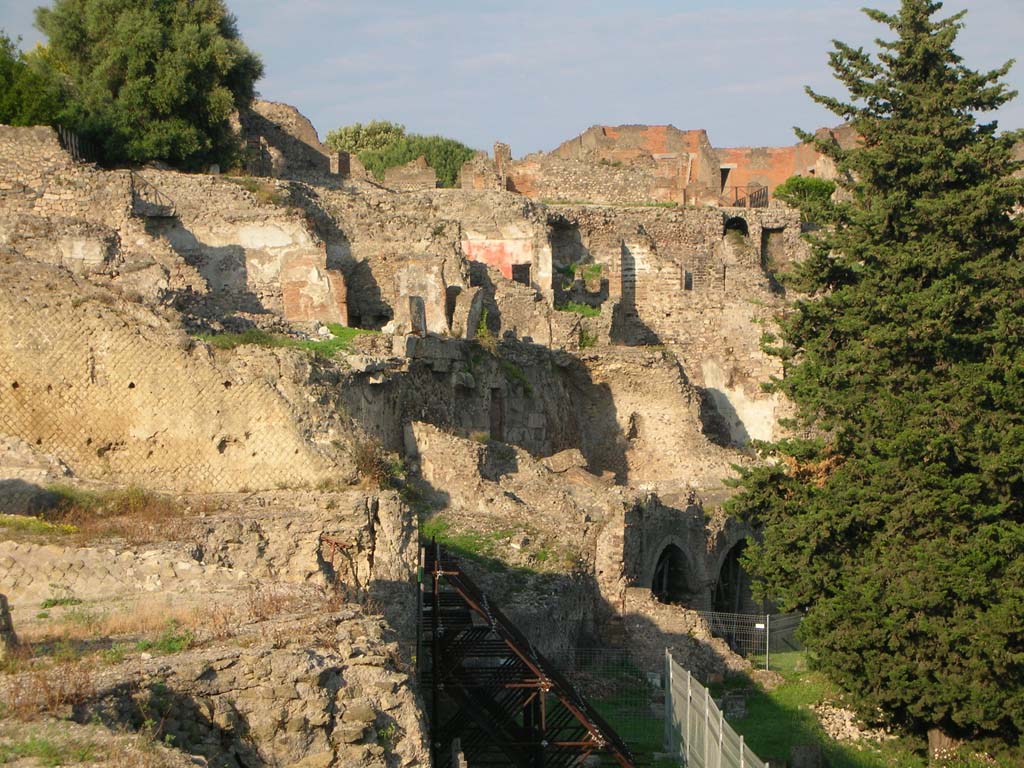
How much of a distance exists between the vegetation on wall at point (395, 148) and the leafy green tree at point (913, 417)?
34751 mm

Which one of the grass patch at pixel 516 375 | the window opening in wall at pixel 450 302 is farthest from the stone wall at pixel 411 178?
A: the grass patch at pixel 516 375

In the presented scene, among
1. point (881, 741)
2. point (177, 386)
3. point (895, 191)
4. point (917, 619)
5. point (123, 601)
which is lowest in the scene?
point (881, 741)

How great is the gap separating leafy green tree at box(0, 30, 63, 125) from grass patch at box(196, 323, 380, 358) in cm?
946

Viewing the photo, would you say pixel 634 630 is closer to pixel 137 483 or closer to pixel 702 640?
pixel 702 640

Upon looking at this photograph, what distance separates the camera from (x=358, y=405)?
81.9ft

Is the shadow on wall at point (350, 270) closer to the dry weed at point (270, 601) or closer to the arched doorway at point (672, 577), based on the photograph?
the arched doorway at point (672, 577)

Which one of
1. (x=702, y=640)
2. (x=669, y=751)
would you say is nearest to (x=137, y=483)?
(x=669, y=751)

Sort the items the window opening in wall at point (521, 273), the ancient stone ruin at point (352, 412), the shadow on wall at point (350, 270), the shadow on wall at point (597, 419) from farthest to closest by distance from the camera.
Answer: the window opening in wall at point (521, 273), the shadow on wall at point (597, 419), the shadow on wall at point (350, 270), the ancient stone ruin at point (352, 412)

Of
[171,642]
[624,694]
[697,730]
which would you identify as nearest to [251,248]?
[624,694]

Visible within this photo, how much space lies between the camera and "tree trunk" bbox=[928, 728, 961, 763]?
23.3 m

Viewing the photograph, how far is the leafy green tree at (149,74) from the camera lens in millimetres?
36531

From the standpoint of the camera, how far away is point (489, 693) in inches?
796

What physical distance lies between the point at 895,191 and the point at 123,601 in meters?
14.5

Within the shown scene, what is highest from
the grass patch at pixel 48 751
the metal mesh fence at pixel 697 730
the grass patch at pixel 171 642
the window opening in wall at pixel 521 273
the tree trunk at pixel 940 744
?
the window opening in wall at pixel 521 273
